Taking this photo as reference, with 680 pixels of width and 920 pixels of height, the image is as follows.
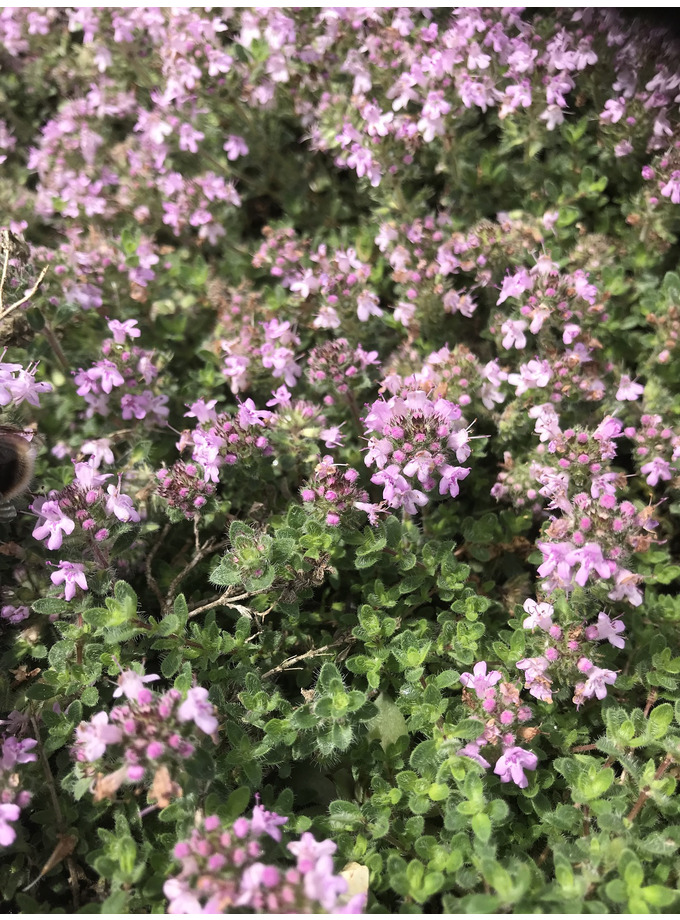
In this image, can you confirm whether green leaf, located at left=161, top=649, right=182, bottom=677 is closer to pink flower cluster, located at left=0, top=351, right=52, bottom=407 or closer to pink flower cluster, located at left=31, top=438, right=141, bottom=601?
pink flower cluster, located at left=31, top=438, right=141, bottom=601

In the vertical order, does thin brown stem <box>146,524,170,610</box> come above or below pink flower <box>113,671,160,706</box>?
below

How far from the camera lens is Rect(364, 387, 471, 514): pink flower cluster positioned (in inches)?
106

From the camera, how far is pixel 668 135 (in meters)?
3.49

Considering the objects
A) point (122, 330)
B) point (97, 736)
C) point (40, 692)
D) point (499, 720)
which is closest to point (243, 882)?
point (97, 736)

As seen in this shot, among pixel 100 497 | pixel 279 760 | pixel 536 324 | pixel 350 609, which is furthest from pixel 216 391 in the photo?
pixel 279 760

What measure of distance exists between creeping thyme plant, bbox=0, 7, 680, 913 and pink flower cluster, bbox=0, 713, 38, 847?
0.02 metres

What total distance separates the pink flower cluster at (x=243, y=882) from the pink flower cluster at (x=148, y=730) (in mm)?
227

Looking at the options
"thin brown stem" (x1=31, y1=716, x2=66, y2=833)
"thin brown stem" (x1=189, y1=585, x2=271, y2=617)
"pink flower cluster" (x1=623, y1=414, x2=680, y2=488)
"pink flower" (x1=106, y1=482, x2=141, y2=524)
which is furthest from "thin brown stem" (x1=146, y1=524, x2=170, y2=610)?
"pink flower cluster" (x1=623, y1=414, x2=680, y2=488)

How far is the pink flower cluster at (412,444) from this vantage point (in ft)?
8.84

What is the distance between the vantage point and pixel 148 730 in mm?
2139

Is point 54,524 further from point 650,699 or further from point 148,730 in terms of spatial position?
point 650,699

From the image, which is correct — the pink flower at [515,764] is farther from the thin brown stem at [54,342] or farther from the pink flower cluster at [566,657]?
the thin brown stem at [54,342]

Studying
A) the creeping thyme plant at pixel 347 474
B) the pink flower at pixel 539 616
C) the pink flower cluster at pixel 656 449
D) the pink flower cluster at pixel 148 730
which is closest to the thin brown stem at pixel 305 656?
the creeping thyme plant at pixel 347 474

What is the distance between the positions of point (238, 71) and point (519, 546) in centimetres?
301
